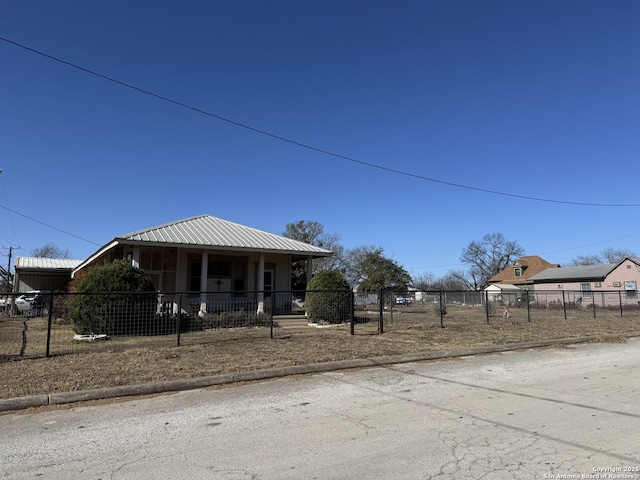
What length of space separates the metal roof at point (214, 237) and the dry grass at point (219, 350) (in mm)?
4631

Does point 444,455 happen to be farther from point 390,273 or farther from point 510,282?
point 510,282

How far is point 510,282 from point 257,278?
164 ft

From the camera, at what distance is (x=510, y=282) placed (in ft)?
202

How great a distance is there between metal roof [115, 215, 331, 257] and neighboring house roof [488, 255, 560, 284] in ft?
157

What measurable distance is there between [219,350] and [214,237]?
393 inches

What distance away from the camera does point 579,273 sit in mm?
45656

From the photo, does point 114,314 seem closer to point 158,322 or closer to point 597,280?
point 158,322

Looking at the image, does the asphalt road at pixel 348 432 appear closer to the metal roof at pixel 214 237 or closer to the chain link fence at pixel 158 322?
the chain link fence at pixel 158 322

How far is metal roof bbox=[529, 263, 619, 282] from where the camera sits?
141 feet

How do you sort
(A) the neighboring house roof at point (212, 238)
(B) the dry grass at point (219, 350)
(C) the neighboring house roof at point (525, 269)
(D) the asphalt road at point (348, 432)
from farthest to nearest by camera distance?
(C) the neighboring house roof at point (525, 269), (A) the neighboring house roof at point (212, 238), (B) the dry grass at point (219, 350), (D) the asphalt road at point (348, 432)

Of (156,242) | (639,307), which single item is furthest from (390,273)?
(156,242)

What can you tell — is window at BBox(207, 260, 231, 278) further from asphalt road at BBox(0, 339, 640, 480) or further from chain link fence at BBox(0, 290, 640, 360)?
asphalt road at BBox(0, 339, 640, 480)

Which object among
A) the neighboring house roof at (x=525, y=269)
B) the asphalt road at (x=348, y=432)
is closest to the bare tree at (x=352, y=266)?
A: the neighboring house roof at (x=525, y=269)

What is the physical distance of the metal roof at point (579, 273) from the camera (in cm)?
4291
